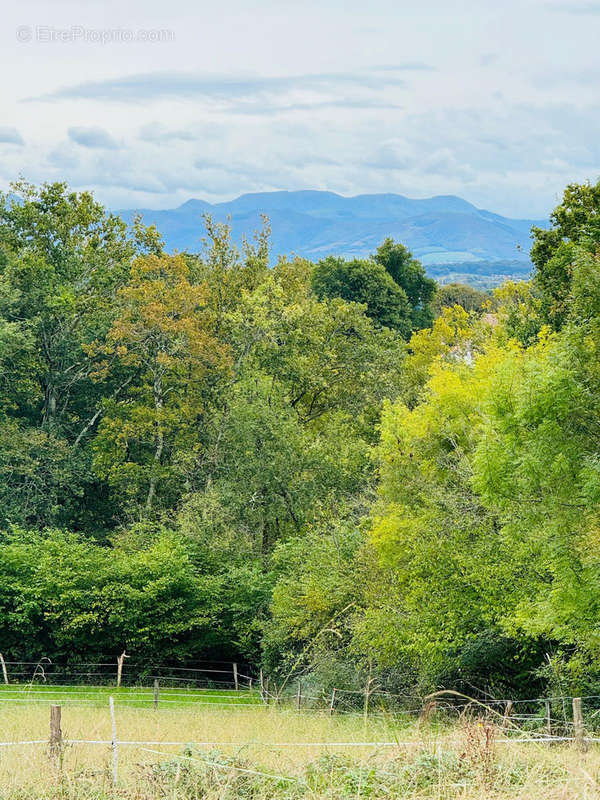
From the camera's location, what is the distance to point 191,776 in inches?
329

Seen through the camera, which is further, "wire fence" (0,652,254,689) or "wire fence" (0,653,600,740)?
"wire fence" (0,652,254,689)

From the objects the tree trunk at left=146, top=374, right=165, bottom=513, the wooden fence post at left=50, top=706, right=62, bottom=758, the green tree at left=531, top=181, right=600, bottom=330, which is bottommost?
the wooden fence post at left=50, top=706, right=62, bottom=758

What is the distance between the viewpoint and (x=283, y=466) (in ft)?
105

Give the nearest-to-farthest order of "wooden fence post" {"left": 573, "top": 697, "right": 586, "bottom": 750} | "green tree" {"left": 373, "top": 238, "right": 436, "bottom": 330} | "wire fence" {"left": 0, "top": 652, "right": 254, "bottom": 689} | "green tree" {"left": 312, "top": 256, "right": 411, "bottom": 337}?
"wooden fence post" {"left": 573, "top": 697, "right": 586, "bottom": 750} → "wire fence" {"left": 0, "top": 652, "right": 254, "bottom": 689} → "green tree" {"left": 312, "top": 256, "right": 411, "bottom": 337} → "green tree" {"left": 373, "top": 238, "right": 436, "bottom": 330}

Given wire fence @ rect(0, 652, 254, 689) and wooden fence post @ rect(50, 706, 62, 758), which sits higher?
wooden fence post @ rect(50, 706, 62, 758)

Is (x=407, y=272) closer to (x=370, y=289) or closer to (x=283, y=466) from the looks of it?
(x=370, y=289)

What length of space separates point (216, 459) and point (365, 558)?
39.1 ft

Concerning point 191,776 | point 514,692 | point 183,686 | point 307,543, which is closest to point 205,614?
point 183,686

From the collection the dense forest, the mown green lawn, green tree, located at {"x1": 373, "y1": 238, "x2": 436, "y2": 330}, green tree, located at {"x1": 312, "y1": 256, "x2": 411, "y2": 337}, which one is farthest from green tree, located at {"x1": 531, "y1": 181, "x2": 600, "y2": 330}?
green tree, located at {"x1": 373, "y1": 238, "x2": 436, "y2": 330}

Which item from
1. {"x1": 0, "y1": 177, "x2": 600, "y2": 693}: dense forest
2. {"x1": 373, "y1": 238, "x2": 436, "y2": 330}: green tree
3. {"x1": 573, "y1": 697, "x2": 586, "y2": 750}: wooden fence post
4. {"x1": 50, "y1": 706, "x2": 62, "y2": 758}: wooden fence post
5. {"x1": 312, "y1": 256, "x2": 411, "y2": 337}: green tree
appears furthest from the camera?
{"x1": 373, "y1": 238, "x2": 436, "y2": 330}: green tree

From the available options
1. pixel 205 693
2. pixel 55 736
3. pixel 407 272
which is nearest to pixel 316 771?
pixel 55 736

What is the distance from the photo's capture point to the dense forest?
17406 millimetres

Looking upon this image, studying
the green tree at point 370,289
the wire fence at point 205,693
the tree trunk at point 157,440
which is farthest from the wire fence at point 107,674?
the green tree at point 370,289

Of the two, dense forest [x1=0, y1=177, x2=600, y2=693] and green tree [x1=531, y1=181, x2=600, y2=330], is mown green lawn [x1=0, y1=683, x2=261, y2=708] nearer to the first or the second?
dense forest [x1=0, y1=177, x2=600, y2=693]
